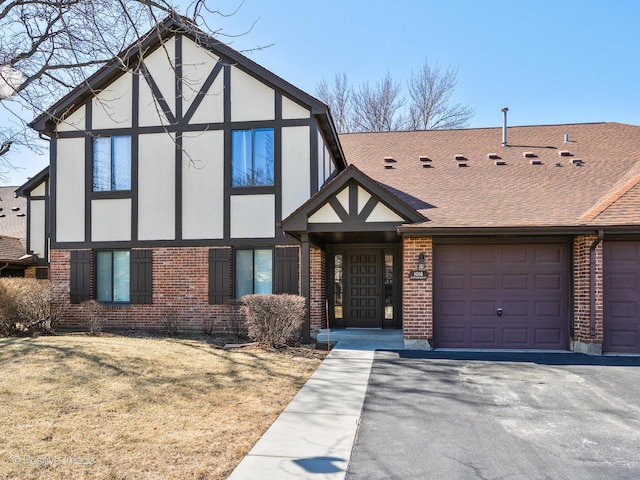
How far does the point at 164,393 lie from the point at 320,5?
751 centimetres

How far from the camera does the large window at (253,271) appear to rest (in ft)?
40.8

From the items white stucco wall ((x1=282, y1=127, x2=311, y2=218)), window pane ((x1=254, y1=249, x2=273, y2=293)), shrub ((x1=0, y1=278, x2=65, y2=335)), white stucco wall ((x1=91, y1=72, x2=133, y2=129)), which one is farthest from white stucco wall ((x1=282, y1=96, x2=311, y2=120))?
shrub ((x1=0, y1=278, x2=65, y2=335))

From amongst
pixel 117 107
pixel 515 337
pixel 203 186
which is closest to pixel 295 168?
pixel 203 186

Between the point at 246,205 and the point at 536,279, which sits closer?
the point at 536,279

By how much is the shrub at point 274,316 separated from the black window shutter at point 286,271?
2.07 m

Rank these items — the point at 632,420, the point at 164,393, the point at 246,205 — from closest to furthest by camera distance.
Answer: the point at 632,420 < the point at 164,393 < the point at 246,205

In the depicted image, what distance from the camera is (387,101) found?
28984mm

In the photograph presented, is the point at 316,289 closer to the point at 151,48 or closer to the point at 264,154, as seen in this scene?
the point at 264,154

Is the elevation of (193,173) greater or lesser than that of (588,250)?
greater

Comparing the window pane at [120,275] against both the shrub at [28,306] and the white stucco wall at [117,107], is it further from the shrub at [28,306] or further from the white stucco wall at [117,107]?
the white stucco wall at [117,107]

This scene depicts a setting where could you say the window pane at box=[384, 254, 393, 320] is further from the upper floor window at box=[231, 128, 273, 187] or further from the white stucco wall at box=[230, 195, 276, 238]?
the upper floor window at box=[231, 128, 273, 187]

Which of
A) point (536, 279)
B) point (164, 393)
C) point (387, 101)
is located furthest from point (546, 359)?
point (387, 101)

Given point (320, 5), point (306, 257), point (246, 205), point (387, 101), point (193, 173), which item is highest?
point (387, 101)

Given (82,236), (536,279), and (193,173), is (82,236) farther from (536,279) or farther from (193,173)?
(536,279)
